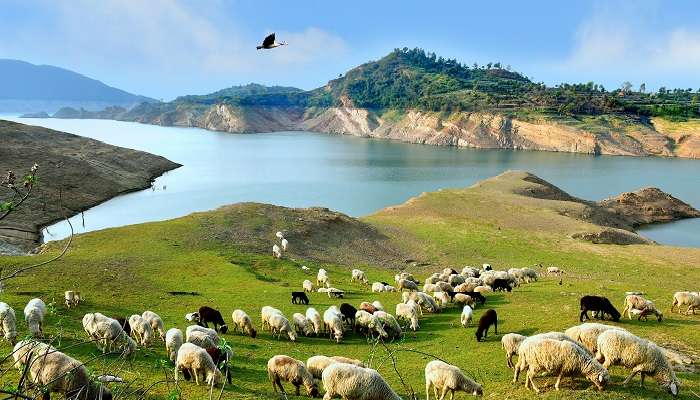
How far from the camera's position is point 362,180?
82.9 meters

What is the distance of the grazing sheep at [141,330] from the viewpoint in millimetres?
14914

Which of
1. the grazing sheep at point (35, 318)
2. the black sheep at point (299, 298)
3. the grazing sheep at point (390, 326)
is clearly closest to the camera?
the grazing sheep at point (35, 318)

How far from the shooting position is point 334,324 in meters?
16.9

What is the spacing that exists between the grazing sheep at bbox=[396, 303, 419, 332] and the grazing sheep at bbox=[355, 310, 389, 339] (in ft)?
4.26

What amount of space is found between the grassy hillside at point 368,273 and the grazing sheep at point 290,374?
356 mm

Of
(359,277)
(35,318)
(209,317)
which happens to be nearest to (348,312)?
(209,317)

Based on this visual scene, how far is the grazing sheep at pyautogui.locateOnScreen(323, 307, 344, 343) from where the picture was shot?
54.4 ft

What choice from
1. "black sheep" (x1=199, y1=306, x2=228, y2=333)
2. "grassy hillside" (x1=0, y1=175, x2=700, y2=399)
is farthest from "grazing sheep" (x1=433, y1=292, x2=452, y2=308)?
"black sheep" (x1=199, y1=306, x2=228, y2=333)

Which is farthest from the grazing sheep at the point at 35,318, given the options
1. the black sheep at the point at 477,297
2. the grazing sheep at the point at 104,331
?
the black sheep at the point at 477,297

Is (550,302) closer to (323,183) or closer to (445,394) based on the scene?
(445,394)

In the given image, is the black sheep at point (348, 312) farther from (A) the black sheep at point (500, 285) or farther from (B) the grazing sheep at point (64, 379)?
(B) the grazing sheep at point (64, 379)

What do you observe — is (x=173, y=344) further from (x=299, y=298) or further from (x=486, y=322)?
(x=486, y=322)

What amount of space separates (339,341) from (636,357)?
894 centimetres

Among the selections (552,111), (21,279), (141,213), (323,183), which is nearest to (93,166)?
(141,213)
